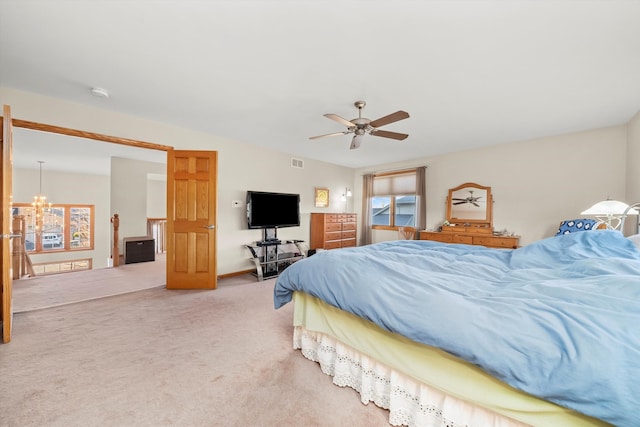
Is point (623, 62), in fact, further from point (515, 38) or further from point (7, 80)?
point (7, 80)

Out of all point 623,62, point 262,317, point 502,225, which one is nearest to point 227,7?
point 262,317

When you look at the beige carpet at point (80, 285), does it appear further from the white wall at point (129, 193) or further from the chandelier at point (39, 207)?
the chandelier at point (39, 207)

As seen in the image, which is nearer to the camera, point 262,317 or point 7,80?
point 7,80

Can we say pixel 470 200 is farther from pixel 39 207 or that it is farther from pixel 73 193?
pixel 73 193

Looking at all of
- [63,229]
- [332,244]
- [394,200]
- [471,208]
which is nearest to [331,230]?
[332,244]

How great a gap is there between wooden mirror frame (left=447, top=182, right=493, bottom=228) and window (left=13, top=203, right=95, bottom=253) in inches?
423

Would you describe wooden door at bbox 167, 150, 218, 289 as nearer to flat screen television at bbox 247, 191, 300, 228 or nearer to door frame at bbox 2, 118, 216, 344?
door frame at bbox 2, 118, 216, 344

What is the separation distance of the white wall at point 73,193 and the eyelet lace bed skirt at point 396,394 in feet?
29.4

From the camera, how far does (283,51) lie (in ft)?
6.89

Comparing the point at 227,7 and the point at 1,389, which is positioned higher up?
the point at 227,7

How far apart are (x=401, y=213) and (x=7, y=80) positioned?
6.61 metres

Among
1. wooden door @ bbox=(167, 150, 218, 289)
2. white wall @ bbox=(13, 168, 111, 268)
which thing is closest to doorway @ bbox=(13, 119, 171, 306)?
white wall @ bbox=(13, 168, 111, 268)

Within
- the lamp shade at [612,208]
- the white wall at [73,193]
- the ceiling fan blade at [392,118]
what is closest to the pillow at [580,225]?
the lamp shade at [612,208]

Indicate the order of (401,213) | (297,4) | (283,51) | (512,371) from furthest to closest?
1. (401,213)
2. (283,51)
3. (297,4)
4. (512,371)
